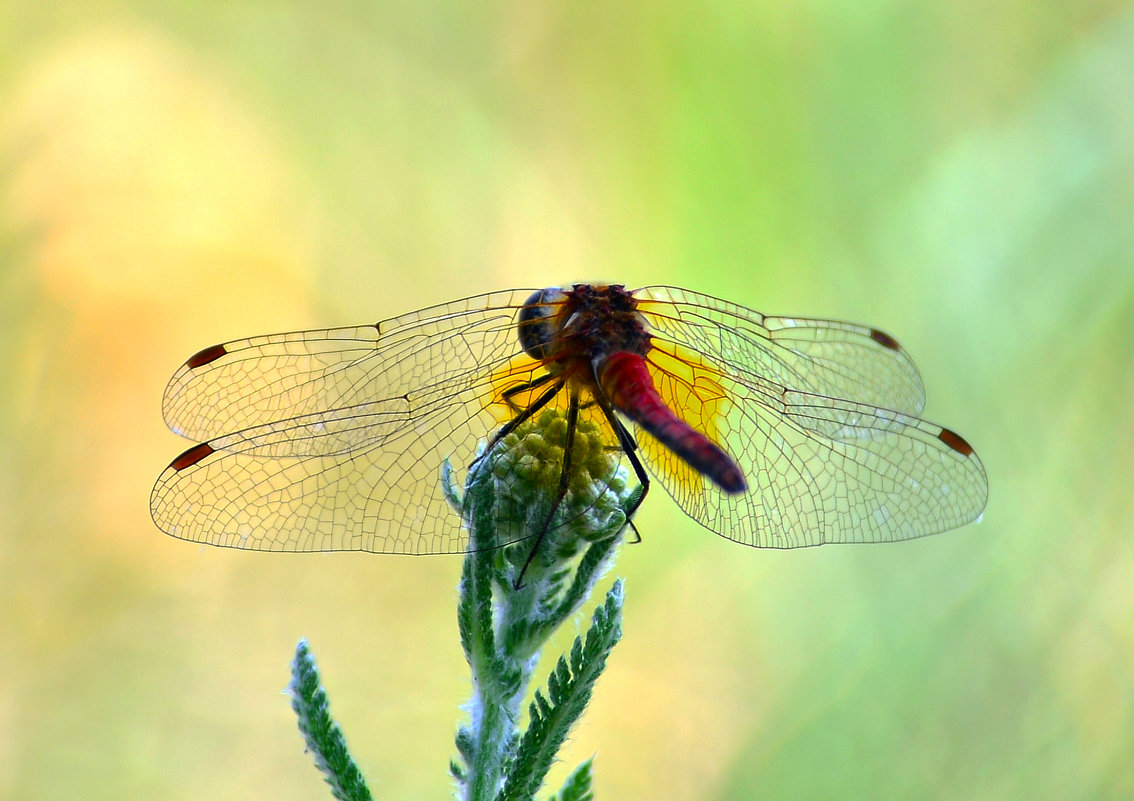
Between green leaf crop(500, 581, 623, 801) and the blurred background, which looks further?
the blurred background

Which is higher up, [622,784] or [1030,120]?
[1030,120]

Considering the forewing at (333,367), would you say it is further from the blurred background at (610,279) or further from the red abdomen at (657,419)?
the blurred background at (610,279)

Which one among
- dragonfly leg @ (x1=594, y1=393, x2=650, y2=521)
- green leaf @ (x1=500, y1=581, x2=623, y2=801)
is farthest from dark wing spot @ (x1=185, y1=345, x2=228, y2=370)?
green leaf @ (x1=500, y1=581, x2=623, y2=801)

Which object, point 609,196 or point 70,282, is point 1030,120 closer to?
point 609,196

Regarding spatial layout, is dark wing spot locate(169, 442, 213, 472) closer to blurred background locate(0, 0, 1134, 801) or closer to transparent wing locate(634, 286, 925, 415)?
transparent wing locate(634, 286, 925, 415)

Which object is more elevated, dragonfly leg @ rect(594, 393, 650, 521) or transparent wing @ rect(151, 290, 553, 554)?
transparent wing @ rect(151, 290, 553, 554)

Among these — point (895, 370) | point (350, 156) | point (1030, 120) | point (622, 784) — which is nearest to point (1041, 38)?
point (1030, 120)

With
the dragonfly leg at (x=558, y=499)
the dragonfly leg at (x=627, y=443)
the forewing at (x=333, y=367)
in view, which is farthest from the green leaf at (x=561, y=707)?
the forewing at (x=333, y=367)
